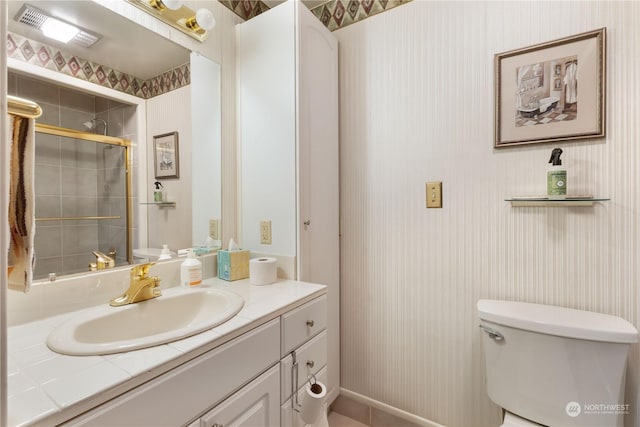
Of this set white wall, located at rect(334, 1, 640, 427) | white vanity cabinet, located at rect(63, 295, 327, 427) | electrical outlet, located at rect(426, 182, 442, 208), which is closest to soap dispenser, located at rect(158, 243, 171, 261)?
white vanity cabinet, located at rect(63, 295, 327, 427)

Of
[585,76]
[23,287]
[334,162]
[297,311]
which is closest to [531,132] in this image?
[585,76]

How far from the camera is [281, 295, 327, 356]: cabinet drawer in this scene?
992 mm

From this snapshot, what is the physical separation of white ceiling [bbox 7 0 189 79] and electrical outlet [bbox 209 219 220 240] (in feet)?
2.13

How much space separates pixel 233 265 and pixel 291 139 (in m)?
0.62

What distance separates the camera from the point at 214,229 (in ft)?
4.61

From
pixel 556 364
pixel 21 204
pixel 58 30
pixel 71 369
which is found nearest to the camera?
pixel 21 204

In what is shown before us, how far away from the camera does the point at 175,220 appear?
125cm

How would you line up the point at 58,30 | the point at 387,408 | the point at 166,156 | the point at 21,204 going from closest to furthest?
the point at 21,204 < the point at 58,30 < the point at 166,156 < the point at 387,408

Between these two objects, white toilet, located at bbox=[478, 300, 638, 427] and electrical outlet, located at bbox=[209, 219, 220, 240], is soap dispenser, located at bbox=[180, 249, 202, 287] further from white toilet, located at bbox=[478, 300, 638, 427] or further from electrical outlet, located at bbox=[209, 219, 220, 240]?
white toilet, located at bbox=[478, 300, 638, 427]

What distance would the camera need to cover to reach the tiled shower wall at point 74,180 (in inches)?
34.6

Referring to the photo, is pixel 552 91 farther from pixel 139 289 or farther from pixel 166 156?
pixel 139 289

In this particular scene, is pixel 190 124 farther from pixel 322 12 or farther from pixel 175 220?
pixel 322 12

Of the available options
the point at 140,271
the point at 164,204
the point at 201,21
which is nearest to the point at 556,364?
the point at 140,271

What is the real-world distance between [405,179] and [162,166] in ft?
3.63
